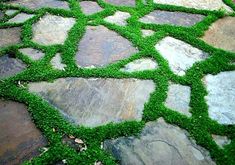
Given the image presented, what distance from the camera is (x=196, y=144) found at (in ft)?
10.7

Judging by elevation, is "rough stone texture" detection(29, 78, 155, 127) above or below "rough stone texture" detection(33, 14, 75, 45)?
below

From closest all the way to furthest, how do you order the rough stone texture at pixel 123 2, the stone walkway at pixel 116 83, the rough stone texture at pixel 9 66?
the stone walkway at pixel 116 83
the rough stone texture at pixel 9 66
the rough stone texture at pixel 123 2

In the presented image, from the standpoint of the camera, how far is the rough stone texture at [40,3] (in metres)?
5.42

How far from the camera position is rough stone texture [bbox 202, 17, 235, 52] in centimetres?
479

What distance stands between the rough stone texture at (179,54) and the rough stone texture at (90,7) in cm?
135

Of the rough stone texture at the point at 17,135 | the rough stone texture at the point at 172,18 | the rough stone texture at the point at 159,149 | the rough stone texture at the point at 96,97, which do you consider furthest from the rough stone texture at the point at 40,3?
the rough stone texture at the point at 159,149

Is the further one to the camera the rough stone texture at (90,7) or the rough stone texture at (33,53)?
the rough stone texture at (90,7)

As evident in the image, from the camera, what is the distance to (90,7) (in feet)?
17.9

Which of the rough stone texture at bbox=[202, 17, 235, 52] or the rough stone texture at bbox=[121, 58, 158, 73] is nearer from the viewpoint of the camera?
the rough stone texture at bbox=[121, 58, 158, 73]

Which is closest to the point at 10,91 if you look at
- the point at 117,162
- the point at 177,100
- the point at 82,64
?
the point at 82,64

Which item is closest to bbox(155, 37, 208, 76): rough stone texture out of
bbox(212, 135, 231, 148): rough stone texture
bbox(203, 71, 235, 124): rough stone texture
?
bbox(203, 71, 235, 124): rough stone texture

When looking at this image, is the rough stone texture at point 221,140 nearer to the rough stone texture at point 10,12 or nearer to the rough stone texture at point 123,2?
the rough stone texture at point 123,2

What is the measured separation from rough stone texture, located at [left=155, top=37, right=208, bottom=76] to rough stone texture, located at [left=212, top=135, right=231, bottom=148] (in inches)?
41.6

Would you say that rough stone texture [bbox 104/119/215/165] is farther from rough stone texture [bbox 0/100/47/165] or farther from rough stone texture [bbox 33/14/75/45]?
rough stone texture [bbox 33/14/75/45]
